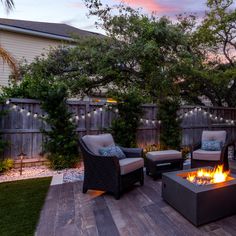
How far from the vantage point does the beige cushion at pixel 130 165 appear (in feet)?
10.9

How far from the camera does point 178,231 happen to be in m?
2.30

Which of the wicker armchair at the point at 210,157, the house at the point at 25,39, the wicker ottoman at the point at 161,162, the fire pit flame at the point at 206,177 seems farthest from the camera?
the house at the point at 25,39

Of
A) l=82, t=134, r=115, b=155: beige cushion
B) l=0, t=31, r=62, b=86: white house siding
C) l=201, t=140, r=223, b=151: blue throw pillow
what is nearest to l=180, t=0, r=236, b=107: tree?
l=201, t=140, r=223, b=151: blue throw pillow

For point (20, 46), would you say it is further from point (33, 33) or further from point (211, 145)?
point (211, 145)

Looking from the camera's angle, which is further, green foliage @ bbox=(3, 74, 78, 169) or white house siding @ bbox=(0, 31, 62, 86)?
white house siding @ bbox=(0, 31, 62, 86)

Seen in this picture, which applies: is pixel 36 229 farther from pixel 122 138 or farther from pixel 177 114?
pixel 177 114

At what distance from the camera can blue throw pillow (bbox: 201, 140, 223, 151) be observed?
454 cm

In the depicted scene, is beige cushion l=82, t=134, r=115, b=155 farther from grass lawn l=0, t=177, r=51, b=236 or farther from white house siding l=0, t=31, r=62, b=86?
white house siding l=0, t=31, r=62, b=86

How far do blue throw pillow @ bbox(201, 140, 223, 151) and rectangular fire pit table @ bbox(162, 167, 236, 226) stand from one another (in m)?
1.87

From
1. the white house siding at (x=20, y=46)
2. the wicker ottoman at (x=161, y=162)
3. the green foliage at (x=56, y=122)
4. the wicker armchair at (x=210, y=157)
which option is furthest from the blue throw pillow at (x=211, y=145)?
the white house siding at (x=20, y=46)

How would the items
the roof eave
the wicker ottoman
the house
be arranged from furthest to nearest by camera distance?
the house → the roof eave → the wicker ottoman

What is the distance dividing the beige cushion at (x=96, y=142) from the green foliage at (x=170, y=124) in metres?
2.61

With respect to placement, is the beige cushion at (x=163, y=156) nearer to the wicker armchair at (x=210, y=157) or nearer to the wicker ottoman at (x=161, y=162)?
the wicker ottoman at (x=161, y=162)

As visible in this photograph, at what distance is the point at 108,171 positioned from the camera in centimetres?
328
